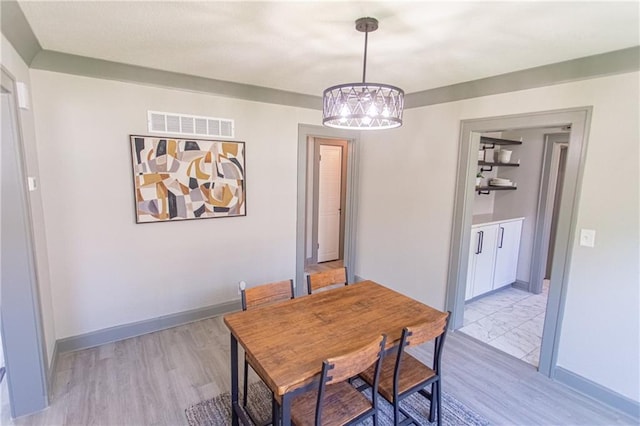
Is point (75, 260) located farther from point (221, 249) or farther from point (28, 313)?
point (221, 249)

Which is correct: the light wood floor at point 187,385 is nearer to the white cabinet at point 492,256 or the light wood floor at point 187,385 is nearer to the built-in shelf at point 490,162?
the white cabinet at point 492,256

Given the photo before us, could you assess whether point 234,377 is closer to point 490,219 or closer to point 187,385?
point 187,385

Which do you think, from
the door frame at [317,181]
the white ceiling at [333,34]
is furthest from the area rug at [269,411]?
the door frame at [317,181]

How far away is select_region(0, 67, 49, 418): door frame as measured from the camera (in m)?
1.94

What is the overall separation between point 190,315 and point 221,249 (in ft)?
2.41

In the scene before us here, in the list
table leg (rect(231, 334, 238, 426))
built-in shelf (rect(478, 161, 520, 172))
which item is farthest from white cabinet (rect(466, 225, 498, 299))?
table leg (rect(231, 334, 238, 426))

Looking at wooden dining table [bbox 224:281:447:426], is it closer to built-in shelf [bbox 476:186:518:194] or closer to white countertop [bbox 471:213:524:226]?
white countertop [bbox 471:213:524:226]

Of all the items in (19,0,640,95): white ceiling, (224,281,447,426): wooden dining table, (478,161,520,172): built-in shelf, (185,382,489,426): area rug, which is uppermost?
(19,0,640,95): white ceiling

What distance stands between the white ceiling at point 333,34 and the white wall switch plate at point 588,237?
122 cm

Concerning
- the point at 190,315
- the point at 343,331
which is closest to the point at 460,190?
the point at 343,331

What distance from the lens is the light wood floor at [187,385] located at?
7.05ft

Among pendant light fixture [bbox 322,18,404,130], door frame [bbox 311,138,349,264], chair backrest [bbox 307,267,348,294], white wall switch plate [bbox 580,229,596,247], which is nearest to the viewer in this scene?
pendant light fixture [bbox 322,18,404,130]

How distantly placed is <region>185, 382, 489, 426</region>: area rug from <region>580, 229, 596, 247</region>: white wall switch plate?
1441 millimetres

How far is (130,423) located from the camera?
2055 millimetres
